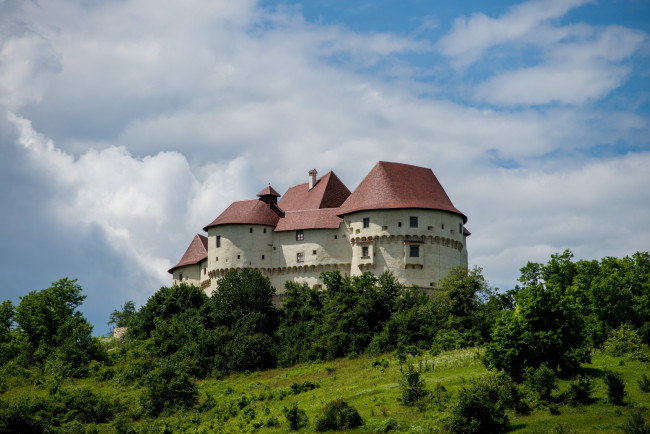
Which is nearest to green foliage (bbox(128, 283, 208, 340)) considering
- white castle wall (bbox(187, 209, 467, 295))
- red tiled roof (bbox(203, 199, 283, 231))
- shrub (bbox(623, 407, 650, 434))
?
white castle wall (bbox(187, 209, 467, 295))

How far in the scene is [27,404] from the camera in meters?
65.8

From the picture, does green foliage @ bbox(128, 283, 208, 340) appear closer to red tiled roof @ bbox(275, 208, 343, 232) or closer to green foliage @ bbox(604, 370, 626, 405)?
red tiled roof @ bbox(275, 208, 343, 232)

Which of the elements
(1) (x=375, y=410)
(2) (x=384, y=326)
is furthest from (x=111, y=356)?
(1) (x=375, y=410)

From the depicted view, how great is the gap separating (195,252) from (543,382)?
5162 cm

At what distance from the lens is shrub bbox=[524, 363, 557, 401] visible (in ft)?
173

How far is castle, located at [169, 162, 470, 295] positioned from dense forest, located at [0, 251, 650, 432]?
2.86 m

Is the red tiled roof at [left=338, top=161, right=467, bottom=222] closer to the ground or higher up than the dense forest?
higher up

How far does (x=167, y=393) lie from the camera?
217 feet

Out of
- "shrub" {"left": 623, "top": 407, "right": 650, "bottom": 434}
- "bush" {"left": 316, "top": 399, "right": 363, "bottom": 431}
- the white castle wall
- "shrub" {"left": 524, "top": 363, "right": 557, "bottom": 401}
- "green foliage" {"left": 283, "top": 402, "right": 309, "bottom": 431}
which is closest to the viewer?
"shrub" {"left": 623, "top": 407, "right": 650, "bottom": 434}

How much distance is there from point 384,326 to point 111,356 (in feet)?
86.1

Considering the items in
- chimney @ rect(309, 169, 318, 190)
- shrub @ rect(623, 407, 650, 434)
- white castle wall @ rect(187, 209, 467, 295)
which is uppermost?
chimney @ rect(309, 169, 318, 190)

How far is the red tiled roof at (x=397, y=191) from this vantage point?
84.5 metres

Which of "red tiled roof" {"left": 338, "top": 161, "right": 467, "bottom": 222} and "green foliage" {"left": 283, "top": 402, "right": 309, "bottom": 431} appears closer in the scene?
"green foliage" {"left": 283, "top": 402, "right": 309, "bottom": 431}

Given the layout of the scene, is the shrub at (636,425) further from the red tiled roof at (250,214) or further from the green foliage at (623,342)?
the red tiled roof at (250,214)
